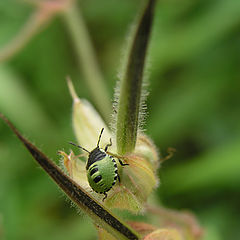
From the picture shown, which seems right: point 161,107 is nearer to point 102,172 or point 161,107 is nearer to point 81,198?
point 102,172

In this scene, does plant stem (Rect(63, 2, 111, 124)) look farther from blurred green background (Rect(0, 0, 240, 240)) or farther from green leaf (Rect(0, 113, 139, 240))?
green leaf (Rect(0, 113, 139, 240))

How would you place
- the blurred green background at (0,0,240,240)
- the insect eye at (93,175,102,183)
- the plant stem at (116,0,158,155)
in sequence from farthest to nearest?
the blurred green background at (0,0,240,240)
the insect eye at (93,175,102,183)
the plant stem at (116,0,158,155)


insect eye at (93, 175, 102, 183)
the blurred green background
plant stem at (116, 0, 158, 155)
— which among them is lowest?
the blurred green background

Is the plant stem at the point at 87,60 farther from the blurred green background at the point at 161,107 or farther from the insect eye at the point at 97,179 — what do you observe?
the insect eye at the point at 97,179

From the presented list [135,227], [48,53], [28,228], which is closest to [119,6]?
[48,53]

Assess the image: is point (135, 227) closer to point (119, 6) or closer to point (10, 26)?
point (119, 6)

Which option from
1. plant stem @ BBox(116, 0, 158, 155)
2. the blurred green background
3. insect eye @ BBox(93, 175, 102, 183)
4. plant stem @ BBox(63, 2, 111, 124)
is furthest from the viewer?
plant stem @ BBox(63, 2, 111, 124)

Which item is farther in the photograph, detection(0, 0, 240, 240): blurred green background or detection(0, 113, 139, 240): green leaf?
detection(0, 0, 240, 240): blurred green background

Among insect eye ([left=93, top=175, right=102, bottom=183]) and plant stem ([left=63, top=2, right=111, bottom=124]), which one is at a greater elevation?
insect eye ([left=93, top=175, right=102, bottom=183])

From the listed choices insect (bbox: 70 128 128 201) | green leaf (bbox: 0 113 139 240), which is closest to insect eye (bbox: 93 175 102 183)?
insect (bbox: 70 128 128 201)
